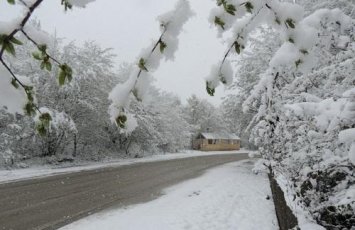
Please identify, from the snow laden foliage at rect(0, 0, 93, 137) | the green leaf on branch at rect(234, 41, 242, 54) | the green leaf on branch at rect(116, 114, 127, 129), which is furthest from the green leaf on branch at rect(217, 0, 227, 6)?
the green leaf on branch at rect(116, 114, 127, 129)

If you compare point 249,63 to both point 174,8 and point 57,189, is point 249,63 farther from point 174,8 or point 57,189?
point 174,8

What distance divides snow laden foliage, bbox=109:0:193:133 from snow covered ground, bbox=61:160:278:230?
690 cm

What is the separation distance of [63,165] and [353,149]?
23665 mm

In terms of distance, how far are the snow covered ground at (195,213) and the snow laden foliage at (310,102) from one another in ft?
7.26

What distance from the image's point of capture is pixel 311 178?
4.96 metres

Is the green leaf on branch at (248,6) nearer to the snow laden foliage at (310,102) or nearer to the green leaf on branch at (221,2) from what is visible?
the snow laden foliage at (310,102)

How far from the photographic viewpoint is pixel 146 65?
1.53 m

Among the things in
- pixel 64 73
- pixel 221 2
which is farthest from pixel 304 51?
pixel 64 73

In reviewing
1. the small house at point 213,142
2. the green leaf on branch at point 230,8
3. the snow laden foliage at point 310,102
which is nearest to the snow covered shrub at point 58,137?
the snow laden foliage at point 310,102

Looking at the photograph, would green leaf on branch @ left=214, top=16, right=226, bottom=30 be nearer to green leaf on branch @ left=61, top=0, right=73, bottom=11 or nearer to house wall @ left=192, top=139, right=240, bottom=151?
green leaf on branch @ left=61, top=0, right=73, bottom=11

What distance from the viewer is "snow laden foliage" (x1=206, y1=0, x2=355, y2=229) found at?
5.93ft

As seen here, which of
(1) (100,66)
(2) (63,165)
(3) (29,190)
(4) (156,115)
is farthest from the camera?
(4) (156,115)

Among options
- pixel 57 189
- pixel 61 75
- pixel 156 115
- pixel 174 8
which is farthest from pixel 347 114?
pixel 156 115

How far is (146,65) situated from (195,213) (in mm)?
8398
